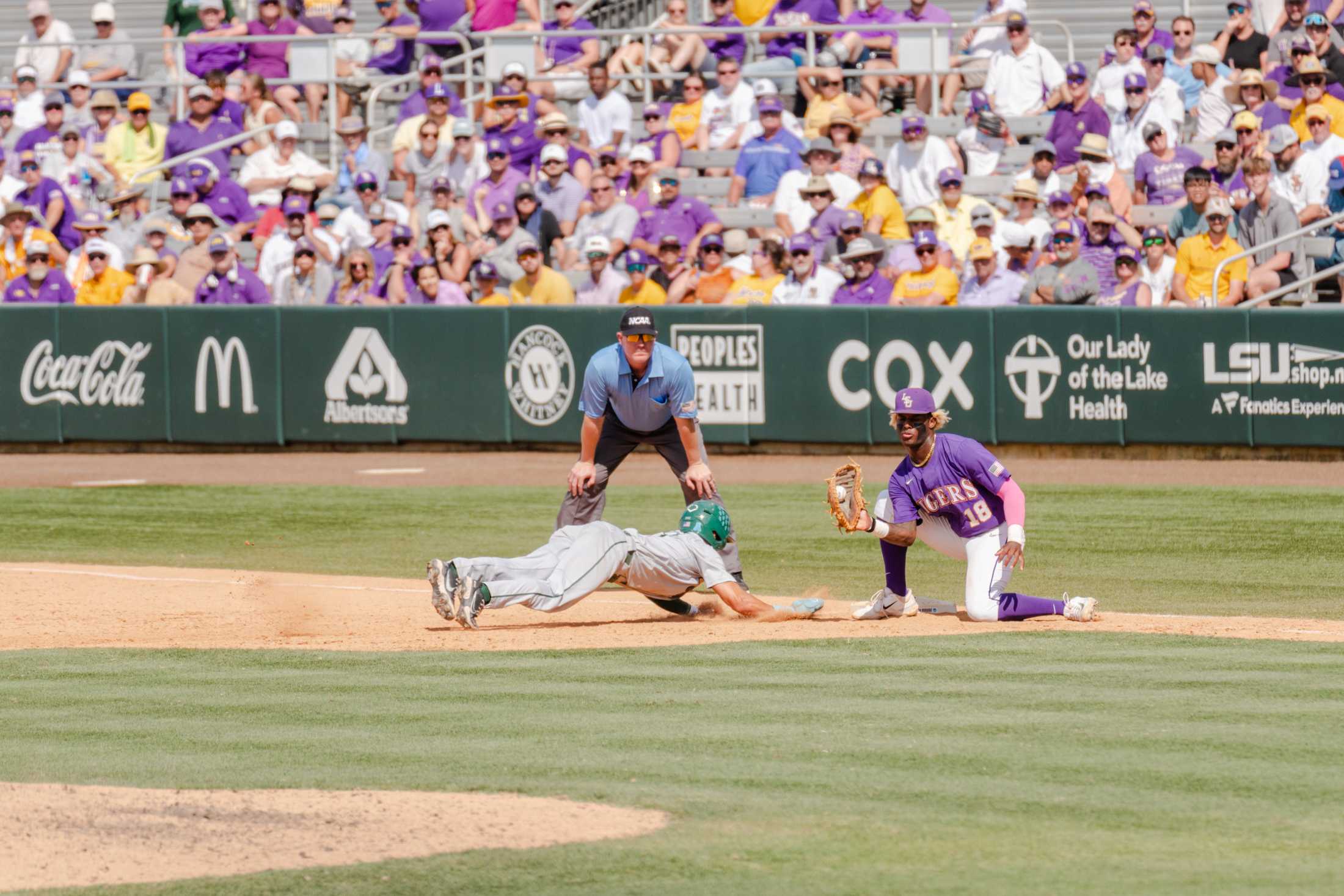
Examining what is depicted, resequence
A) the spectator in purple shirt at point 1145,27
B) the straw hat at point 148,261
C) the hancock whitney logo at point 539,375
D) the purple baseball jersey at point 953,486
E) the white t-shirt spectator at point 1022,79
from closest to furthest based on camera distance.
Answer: the purple baseball jersey at point 953,486 → the hancock whitney logo at point 539,375 → the spectator in purple shirt at point 1145,27 → the white t-shirt spectator at point 1022,79 → the straw hat at point 148,261

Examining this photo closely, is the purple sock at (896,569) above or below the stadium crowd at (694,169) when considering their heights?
below

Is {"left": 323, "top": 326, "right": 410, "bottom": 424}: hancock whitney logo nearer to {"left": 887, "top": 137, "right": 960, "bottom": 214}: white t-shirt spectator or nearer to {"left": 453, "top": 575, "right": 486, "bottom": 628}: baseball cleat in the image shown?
{"left": 887, "top": 137, "right": 960, "bottom": 214}: white t-shirt spectator

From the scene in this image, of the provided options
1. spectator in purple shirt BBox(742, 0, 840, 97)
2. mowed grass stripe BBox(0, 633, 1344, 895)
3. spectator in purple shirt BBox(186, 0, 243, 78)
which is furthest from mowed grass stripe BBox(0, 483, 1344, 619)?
spectator in purple shirt BBox(186, 0, 243, 78)

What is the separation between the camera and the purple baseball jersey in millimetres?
10516

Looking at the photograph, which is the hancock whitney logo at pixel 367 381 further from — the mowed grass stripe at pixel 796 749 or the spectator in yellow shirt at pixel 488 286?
the mowed grass stripe at pixel 796 749

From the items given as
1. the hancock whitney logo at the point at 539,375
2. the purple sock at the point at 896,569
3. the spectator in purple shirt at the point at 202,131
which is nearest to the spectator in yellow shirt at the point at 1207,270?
the hancock whitney logo at the point at 539,375

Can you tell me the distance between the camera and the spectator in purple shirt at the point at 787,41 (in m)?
22.5

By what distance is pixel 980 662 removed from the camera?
9.17 metres

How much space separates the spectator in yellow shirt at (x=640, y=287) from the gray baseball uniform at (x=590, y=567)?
9407mm

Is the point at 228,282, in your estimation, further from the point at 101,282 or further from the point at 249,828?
the point at 249,828

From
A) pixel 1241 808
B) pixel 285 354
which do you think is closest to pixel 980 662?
pixel 1241 808

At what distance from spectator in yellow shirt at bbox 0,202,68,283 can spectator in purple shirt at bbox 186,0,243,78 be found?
3.52m

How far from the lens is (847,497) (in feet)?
33.9

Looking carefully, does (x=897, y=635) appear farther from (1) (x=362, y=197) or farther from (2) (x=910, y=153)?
(1) (x=362, y=197)
